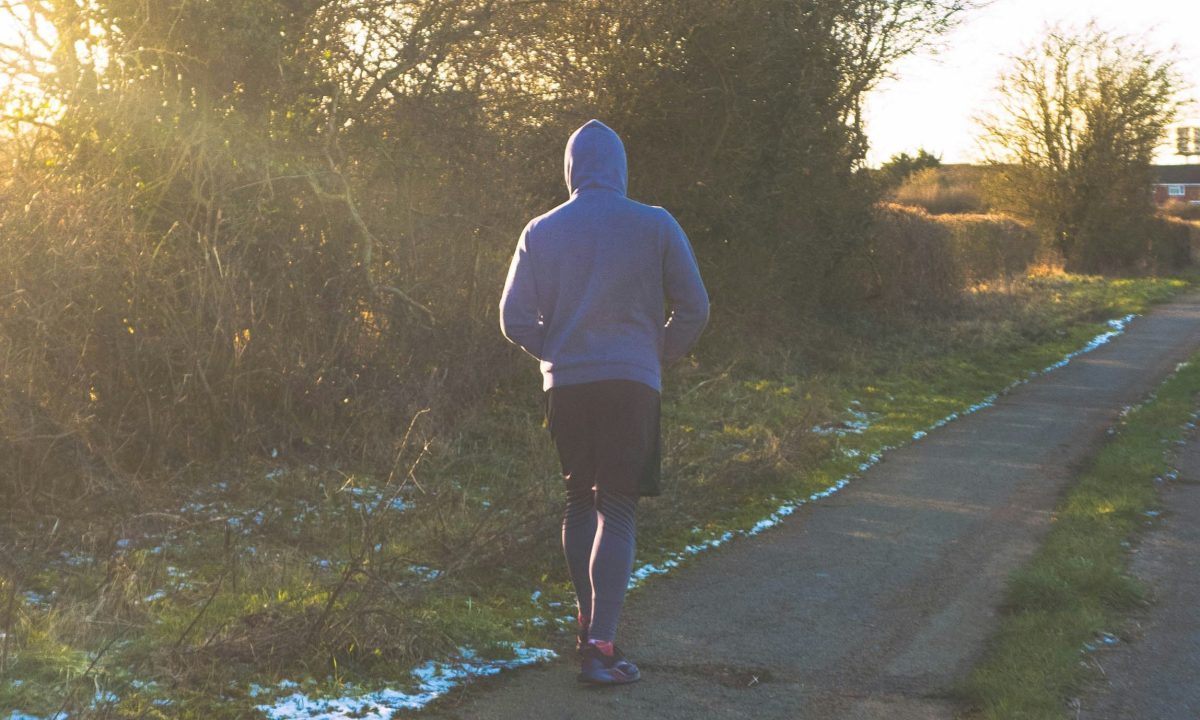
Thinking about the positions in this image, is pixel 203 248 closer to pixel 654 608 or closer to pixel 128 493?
pixel 128 493

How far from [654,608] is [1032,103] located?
120ft

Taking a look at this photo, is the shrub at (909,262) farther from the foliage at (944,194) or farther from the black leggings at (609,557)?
the foliage at (944,194)

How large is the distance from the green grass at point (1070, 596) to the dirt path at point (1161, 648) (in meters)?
0.10

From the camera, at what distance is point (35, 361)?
7.05 metres

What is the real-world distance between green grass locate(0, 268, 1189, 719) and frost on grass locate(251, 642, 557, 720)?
9cm

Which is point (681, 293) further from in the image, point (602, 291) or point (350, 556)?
point (350, 556)

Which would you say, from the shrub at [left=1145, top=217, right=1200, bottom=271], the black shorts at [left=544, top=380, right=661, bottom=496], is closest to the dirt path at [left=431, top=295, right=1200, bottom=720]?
the black shorts at [left=544, top=380, right=661, bottom=496]

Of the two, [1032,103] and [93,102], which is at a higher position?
[1032,103]

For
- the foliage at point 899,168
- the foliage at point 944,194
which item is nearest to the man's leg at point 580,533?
the foliage at point 899,168

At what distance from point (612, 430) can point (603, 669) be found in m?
0.91

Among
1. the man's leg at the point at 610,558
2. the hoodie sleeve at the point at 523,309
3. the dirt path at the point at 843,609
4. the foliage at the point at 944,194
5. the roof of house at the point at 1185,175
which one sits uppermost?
the roof of house at the point at 1185,175

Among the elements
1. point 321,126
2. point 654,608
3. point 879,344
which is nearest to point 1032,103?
point 879,344

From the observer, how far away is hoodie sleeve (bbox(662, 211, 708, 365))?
15.4 feet

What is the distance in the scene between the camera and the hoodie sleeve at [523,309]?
15.6ft
